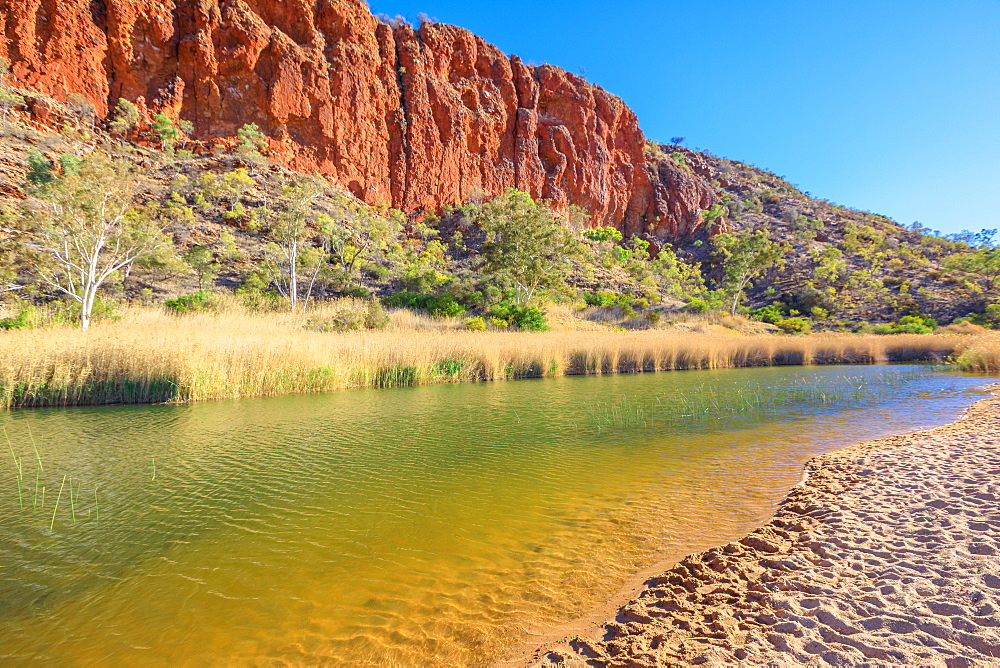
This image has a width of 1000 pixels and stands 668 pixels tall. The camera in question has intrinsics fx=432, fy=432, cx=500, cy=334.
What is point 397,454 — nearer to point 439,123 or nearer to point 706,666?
point 706,666

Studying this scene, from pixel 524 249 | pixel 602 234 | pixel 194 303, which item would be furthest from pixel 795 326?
pixel 194 303

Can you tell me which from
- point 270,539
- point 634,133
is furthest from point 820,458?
point 634,133

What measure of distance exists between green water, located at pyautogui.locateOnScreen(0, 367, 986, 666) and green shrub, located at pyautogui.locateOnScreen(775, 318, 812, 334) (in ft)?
89.2

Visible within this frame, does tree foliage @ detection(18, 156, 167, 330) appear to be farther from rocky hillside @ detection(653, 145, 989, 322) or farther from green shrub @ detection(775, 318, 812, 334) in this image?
rocky hillside @ detection(653, 145, 989, 322)

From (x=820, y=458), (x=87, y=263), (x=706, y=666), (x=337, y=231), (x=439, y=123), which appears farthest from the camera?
(x=439, y=123)

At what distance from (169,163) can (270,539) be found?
3943cm

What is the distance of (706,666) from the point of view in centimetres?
168

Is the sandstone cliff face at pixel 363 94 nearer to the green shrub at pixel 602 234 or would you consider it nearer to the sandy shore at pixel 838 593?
the green shrub at pixel 602 234

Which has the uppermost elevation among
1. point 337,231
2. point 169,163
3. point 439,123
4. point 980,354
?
point 439,123

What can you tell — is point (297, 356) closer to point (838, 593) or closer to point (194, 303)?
point (838, 593)

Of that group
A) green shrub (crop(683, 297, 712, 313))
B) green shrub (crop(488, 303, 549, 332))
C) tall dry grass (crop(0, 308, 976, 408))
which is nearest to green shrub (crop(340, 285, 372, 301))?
tall dry grass (crop(0, 308, 976, 408))

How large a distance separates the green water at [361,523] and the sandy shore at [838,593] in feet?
1.15

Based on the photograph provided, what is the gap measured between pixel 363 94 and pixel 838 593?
4885 centimetres

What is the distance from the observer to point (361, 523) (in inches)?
141
